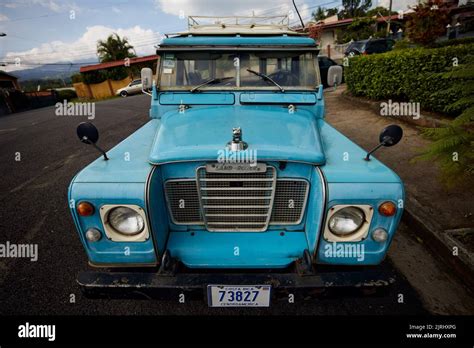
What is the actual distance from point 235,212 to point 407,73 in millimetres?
7792

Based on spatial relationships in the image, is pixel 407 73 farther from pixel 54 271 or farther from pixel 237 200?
pixel 54 271

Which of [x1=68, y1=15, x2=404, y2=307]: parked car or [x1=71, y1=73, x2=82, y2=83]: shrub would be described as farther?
[x1=71, y1=73, x2=82, y2=83]: shrub

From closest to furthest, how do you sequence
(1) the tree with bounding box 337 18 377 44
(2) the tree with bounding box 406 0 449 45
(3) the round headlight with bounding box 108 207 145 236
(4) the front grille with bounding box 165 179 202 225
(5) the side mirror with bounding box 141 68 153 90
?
(3) the round headlight with bounding box 108 207 145 236 → (4) the front grille with bounding box 165 179 202 225 → (5) the side mirror with bounding box 141 68 153 90 → (2) the tree with bounding box 406 0 449 45 → (1) the tree with bounding box 337 18 377 44

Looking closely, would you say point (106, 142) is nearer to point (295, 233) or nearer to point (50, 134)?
point (50, 134)

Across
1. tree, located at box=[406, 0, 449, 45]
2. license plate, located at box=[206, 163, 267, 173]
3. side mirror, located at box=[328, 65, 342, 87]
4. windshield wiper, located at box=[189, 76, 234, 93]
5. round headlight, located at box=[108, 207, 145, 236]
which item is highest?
tree, located at box=[406, 0, 449, 45]

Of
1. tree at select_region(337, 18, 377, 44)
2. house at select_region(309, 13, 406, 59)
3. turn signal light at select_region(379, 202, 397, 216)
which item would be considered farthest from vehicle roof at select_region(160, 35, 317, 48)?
tree at select_region(337, 18, 377, 44)

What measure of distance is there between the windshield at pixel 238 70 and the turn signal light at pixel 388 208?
1.84 meters

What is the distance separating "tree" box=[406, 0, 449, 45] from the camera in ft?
38.0

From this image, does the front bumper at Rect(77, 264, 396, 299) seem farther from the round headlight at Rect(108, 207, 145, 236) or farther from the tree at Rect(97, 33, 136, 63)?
the tree at Rect(97, 33, 136, 63)

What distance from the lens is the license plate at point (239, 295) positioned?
2.00m

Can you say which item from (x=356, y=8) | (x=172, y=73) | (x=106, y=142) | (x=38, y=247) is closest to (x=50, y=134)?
(x=106, y=142)

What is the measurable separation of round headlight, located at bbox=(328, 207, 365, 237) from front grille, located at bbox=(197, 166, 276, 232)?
0.53 metres

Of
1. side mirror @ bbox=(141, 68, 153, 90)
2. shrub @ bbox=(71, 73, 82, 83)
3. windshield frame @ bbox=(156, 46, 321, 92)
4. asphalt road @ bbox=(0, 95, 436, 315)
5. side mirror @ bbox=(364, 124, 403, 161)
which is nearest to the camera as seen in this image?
side mirror @ bbox=(364, 124, 403, 161)

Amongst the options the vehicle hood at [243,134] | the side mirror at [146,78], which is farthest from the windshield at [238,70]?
the side mirror at [146,78]
